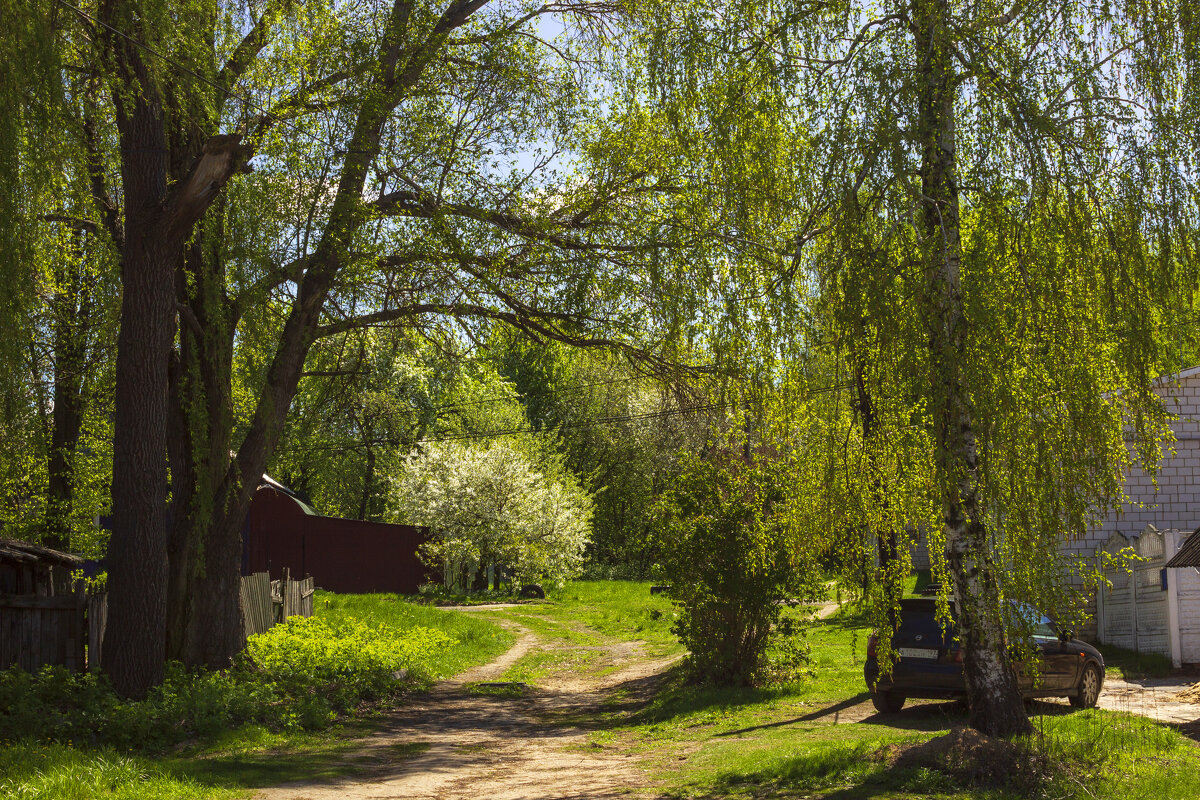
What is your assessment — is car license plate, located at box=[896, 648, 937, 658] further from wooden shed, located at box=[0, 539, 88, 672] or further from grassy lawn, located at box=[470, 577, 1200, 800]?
wooden shed, located at box=[0, 539, 88, 672]

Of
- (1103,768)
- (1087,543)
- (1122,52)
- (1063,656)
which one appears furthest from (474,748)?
(1087,543)

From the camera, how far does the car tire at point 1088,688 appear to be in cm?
1310

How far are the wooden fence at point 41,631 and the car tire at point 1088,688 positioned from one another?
12991 millimetres

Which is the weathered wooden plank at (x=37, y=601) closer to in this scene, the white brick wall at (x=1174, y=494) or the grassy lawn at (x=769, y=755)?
the grassy lawn at (x=769, y=755)

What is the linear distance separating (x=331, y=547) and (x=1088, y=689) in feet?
103

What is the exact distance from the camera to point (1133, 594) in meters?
19.0

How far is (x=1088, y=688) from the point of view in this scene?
1330 centimetres

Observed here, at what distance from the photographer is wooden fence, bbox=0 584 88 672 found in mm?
11914

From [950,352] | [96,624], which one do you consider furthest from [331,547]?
[950,352]

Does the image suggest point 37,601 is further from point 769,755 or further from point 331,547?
point 331,547

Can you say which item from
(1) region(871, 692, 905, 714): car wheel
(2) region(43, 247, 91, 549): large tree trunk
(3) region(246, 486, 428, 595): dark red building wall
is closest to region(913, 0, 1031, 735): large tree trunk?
(1) region(871, 692, 905, 714): car wheel

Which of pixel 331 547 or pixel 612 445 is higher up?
pixel 612 445

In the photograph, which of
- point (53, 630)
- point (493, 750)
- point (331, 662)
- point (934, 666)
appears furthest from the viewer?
point (331, 662)

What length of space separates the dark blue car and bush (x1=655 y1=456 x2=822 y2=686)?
2.15m
